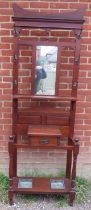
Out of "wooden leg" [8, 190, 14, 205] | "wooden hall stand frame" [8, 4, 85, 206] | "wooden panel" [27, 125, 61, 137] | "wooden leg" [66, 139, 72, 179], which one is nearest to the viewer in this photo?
"wooden hall stand frame" [8, 4, 85, 206]

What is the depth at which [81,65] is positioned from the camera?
3375 mm

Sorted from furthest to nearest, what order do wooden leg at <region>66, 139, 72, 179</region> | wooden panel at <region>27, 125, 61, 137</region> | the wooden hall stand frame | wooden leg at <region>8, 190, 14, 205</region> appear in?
wooden leg at <region>66, 139, 72, 179</region> → wooden leg at <region>8, 190, 14, 205</region> → wooden panel at <region>27, 125, 61, 137</region> → the wooden hall stand frame

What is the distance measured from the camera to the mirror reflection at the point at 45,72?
297 centimetres

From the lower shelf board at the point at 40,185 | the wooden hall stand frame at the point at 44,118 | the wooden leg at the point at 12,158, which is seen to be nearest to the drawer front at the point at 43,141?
the wooden hall stand frame at the point at 44,118

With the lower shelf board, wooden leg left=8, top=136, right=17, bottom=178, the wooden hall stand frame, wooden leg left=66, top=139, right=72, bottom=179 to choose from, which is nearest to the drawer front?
the wooden hall stand frame

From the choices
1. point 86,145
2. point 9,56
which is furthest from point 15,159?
point 9,56

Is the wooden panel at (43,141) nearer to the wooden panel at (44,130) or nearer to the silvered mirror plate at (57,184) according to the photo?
the wooden panel at (44,130)

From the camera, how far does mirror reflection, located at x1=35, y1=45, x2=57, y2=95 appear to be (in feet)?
9.75

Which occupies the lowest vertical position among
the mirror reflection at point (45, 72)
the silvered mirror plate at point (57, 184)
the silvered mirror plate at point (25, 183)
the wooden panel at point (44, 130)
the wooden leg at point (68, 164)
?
the silvered mirror plate at point (57, 184)

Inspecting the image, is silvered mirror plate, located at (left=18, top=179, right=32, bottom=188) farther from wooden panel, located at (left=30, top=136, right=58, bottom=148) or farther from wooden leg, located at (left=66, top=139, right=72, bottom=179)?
wooden panel, located at (left=30, top=136, right=58, bottom=148)

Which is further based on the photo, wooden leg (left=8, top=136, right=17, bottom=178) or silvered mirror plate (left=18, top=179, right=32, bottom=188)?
silvered mirror plate (left=18, top=179, right=32, bottom=188)

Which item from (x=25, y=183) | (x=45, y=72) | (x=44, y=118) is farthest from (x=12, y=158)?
(x=45, y=72)

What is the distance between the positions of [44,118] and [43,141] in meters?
0.39

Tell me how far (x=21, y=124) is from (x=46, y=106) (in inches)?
13.6
